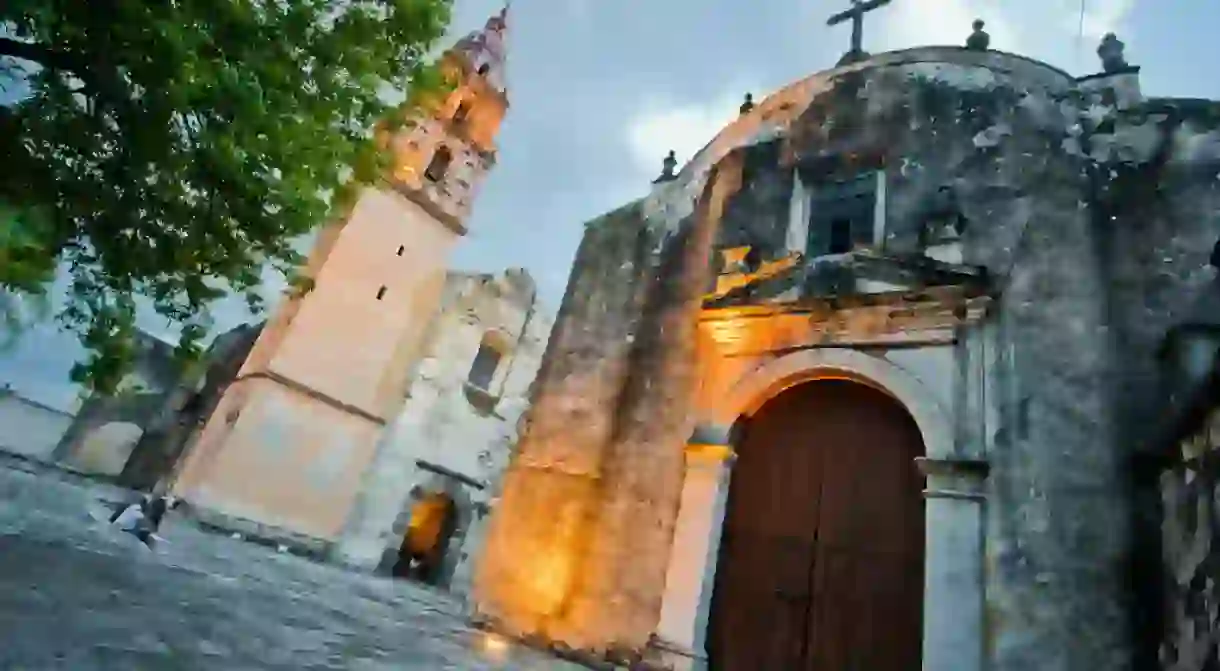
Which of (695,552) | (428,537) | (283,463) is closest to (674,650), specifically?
(695,552)

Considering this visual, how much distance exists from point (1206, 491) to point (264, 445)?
53.8 ft

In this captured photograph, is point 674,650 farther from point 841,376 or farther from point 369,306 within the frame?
point 369,306

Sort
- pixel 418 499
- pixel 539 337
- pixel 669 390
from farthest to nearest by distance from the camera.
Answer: pixel 539 337 → pixel 418 499 → pixel 669 390

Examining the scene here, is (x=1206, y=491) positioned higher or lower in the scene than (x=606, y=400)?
lower

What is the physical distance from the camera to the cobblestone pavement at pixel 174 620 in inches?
96.1

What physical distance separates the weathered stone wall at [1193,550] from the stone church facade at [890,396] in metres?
0.25

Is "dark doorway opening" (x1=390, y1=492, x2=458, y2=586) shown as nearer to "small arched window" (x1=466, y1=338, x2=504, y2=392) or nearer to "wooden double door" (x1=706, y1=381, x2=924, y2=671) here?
"small arched window" (x1=466, y1=338, x2=504, y2=392)

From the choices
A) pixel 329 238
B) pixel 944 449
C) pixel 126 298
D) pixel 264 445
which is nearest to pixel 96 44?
pixel 126 298

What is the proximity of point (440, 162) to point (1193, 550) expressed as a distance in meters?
19.7

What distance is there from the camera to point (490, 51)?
21859 mm

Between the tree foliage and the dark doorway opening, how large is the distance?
44.0ft

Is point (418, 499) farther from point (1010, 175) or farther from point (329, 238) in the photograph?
point (1010, 175)

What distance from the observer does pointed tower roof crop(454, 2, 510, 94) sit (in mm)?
21266

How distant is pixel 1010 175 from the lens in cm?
634
